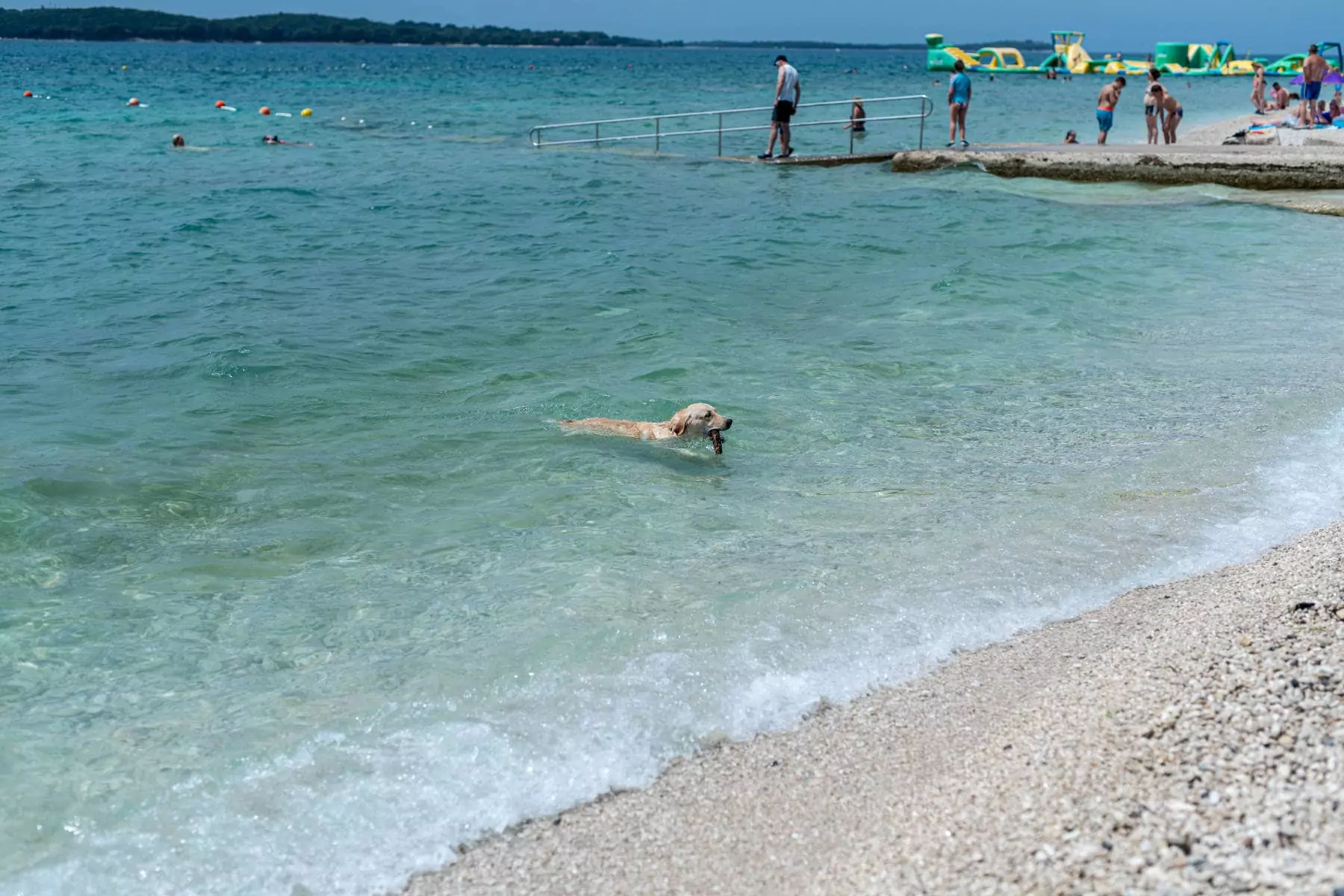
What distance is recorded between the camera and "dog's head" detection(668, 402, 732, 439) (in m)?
6.17

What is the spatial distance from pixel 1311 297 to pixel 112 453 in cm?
966

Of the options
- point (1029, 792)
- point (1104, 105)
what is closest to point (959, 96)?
point (1104, 105)

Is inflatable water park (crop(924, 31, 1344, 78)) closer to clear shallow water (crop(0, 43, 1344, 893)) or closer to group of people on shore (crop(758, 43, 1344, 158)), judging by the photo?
group of people on shore (crop(758, 43, 1344, 158))

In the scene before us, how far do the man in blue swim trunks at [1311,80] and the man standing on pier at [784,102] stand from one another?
10055mm

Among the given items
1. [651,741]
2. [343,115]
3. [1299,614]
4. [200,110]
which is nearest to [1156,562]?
[1299,614]

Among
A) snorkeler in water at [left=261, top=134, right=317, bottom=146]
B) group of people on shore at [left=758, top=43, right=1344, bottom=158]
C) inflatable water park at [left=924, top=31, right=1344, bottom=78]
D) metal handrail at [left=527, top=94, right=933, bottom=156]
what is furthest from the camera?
inflatable water park at [left=924, top=31, right=1344, bottom=78]

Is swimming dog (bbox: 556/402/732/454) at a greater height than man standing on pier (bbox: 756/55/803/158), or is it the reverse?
man standing on pier (bbox: 756/55/803/158)

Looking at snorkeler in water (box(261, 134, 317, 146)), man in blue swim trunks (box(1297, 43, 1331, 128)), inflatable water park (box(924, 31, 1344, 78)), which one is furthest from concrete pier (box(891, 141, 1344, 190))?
inflatable water park (box(924, 31, 1344, 78))

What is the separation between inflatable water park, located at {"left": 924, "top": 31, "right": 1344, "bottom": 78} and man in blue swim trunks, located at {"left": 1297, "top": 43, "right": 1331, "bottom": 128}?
4277cm

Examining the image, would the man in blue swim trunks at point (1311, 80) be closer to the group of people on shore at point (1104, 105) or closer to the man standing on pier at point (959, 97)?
the group of people on shore at point (1104, 105)

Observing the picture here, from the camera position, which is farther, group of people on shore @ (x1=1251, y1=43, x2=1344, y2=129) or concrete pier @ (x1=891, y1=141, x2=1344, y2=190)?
group of people on shore @ (x1=1251, y1=43, x2=1344, y2=129)

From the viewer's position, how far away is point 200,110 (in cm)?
3688

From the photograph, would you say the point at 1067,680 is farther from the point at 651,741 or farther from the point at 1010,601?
the point at 651,741

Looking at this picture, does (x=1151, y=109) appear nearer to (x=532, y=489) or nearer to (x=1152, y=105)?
(x=1152, y=105)
